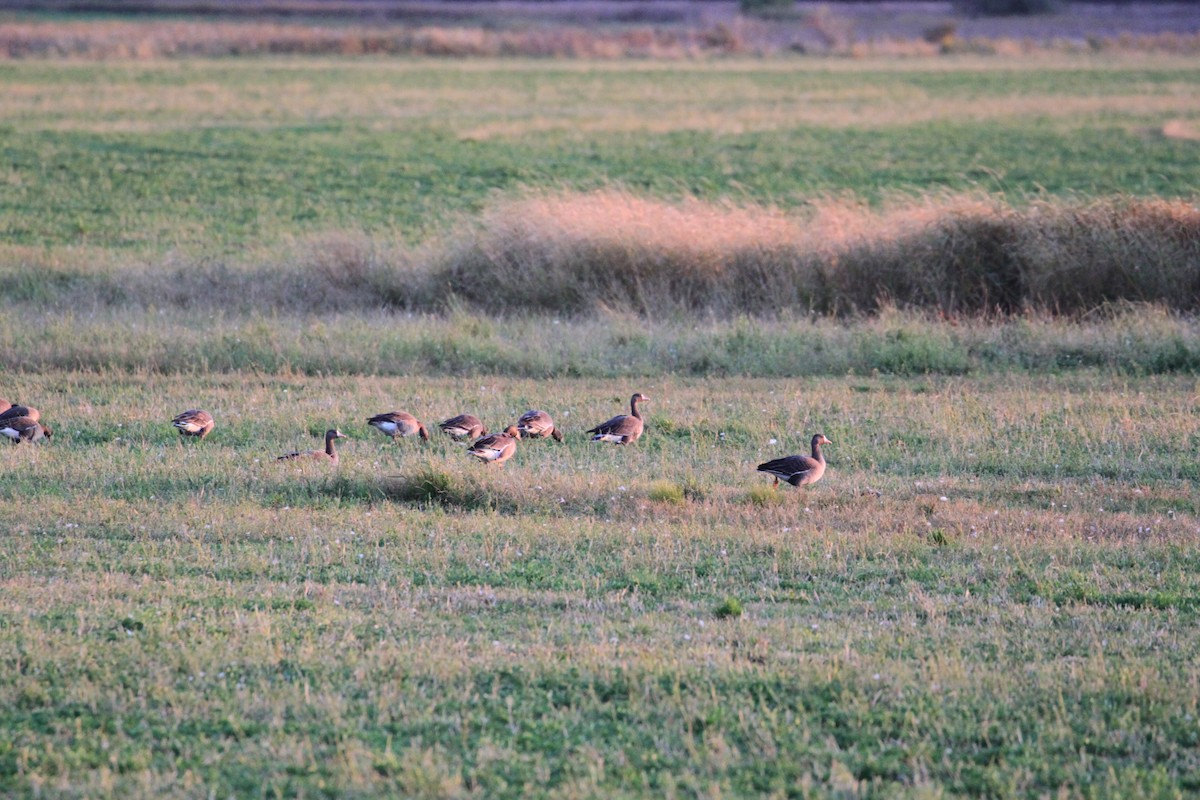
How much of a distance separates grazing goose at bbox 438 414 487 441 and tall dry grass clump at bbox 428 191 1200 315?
283 inches

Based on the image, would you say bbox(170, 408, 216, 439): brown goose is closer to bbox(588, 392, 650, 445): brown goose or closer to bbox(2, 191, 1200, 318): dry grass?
bbox(588, 392, 650, 445): brown goose

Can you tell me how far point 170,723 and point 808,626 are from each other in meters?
3.71

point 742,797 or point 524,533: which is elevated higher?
point 742,797

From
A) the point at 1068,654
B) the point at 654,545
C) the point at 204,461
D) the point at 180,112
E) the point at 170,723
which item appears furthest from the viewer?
the point at 180,112

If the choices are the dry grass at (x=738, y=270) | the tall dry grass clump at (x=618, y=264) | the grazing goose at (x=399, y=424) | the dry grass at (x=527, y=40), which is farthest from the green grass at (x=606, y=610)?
the dry grass at (x=527, y=40)

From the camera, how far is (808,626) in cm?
786

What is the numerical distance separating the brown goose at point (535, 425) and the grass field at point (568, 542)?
0.18 metres

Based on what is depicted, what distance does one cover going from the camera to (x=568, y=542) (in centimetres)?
954

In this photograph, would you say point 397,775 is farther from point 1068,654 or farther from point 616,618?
point 1068,654

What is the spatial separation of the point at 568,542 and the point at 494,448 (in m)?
2.33

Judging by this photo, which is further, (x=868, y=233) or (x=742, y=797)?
(x=868, y=233)

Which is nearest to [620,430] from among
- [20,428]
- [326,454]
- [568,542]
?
[326,454]

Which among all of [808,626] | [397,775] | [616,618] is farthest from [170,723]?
[808,626]

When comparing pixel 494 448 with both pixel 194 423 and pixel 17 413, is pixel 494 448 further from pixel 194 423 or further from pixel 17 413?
pixel 17 413
